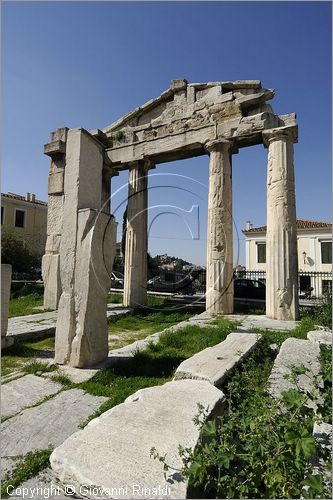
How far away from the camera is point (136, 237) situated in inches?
440

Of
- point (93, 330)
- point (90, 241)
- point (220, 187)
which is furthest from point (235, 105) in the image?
point (93, 330)

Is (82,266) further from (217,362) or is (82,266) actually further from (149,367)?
(217,362)

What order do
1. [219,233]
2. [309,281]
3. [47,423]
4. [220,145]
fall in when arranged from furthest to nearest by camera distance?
1. [309,281]
2. [220,145]
3. [219,233]
4. [47,423]

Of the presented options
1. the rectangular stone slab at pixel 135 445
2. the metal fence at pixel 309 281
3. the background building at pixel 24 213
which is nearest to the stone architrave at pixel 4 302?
the rectangular stone slab at pixel 135 445

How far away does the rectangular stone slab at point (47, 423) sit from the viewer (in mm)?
2258

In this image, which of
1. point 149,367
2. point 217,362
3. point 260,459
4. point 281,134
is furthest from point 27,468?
point 281,134

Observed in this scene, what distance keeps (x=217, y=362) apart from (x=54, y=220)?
8.59 m

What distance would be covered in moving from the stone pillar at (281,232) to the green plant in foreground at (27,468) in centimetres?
710

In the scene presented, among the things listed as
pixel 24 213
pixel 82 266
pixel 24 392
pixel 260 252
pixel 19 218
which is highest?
pixel 24 213

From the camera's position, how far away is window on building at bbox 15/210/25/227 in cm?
2898

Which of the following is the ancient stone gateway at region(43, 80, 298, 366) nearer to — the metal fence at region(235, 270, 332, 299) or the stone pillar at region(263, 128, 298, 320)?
the stone pillar at region(263, 128, 298, 320)

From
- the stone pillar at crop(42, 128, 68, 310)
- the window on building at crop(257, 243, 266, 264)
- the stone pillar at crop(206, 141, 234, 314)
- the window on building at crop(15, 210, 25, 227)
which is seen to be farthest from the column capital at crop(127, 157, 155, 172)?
the window on building at crop(15, 210, 25, 227)

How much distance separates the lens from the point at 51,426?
8.23 ft

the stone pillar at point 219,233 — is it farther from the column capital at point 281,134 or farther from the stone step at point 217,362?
the stone step at point 217,362
